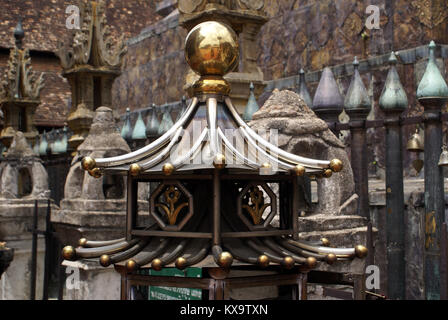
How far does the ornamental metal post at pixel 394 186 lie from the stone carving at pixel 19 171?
5547 mm

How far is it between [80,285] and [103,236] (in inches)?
21.5

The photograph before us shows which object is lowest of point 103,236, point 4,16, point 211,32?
point 103,236

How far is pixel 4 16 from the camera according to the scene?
2217 cm

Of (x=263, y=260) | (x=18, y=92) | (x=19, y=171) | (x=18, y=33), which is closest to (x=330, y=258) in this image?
(x=263, y=260)

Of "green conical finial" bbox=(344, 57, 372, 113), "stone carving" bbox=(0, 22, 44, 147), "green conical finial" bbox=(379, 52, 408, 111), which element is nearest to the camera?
"green conical finial" bbox=(379, 52, 408, 111)

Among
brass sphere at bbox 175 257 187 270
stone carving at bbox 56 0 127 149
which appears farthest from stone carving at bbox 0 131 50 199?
brass sphere at bbox 175 257 187 270

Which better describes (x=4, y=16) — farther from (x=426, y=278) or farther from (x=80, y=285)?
(x=426, y=278)

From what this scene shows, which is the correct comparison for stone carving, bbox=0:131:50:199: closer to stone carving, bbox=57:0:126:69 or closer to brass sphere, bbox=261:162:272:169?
stone carving, bbox=57:0:126:69

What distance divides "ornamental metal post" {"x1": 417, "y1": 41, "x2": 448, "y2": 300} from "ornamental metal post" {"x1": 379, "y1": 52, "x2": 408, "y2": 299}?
8.4 inches

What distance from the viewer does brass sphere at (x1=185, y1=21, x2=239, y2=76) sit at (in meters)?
3.42

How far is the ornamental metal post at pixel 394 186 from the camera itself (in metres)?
5.48

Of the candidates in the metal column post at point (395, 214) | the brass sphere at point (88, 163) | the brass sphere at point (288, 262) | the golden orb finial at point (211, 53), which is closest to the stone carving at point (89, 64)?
the metal column post at point (395, 214)
